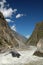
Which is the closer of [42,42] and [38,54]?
[38,54]

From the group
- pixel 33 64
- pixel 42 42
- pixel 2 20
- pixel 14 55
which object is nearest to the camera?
pixel 33 64

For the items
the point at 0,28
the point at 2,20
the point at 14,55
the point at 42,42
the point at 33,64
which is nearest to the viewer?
the point at 33,64

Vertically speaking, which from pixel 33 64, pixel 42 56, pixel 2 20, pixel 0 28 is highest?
pixel 2 20

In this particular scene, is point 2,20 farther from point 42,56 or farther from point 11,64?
point 11,64

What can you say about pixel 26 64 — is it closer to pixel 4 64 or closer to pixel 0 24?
pixel 4 64

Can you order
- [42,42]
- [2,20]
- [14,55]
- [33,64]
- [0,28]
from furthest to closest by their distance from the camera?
[2,20] → [0,28] → [42,42] → [14,55] → [33,64]

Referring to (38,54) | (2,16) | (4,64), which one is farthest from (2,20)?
(4,64)

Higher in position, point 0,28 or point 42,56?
point 0,28

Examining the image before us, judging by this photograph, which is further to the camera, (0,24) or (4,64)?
(0,24)

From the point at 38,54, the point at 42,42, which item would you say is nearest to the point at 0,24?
the point at 42,42
